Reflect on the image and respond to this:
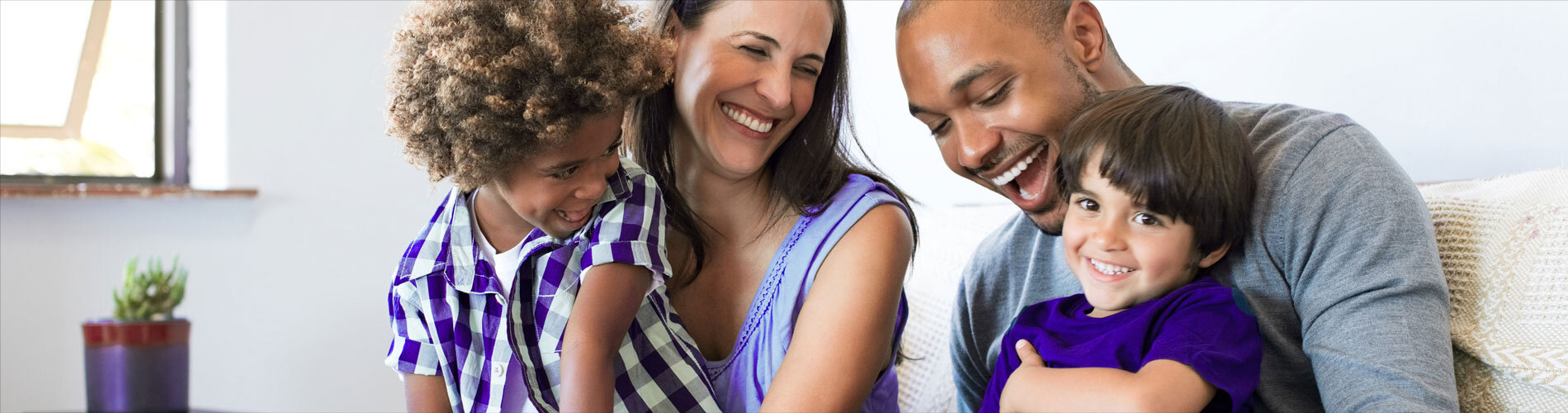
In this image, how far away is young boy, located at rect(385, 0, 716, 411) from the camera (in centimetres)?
117

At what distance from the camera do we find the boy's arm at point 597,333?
1.18 meters

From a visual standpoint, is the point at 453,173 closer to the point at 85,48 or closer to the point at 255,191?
the point at 255,191

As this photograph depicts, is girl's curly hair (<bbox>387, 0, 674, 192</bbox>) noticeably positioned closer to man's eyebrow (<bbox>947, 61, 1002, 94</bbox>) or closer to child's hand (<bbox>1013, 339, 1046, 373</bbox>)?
man's eyebrow (<bbox>947, 61, 1002, 94</bbox>)

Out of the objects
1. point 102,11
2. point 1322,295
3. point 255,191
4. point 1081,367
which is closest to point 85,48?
point 102,11

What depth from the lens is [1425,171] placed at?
1.67 m

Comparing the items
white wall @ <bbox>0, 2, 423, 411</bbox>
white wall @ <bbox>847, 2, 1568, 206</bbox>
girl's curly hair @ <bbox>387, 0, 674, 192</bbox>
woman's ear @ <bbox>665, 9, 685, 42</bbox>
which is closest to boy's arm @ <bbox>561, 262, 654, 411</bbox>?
girl's curly hair @ <bbox>387, 0, 674, 192</bbox>

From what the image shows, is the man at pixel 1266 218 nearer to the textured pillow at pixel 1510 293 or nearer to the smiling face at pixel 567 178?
the textured pillow at pixel 1510 293

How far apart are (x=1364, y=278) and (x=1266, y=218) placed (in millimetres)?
143

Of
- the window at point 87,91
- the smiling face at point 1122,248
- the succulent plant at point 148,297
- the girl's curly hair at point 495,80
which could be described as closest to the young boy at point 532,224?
the girl's curly hair at point 495,80

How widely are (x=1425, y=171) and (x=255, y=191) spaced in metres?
2.76

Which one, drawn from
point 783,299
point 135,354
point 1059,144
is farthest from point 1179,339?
point 135,354

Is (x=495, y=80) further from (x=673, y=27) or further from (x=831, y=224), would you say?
(x=831, y=224)

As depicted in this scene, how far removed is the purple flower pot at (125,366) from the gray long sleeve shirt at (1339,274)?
117 centimetres

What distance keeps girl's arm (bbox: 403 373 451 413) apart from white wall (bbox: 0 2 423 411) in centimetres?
157
